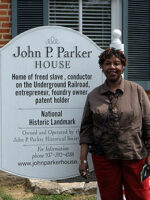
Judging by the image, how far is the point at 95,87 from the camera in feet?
12.9

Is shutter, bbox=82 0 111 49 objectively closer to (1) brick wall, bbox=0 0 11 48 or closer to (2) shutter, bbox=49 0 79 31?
(2) shutter, bbox=49 0 79 31

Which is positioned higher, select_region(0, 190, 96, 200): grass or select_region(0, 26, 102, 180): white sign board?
select_region(0, 26, 102, 180): white sign board

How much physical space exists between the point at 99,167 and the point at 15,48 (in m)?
1.25

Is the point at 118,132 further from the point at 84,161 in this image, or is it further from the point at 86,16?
the point at 86,16

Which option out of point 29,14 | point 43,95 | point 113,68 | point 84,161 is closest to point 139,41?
point 29,14

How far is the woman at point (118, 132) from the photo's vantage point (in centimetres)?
334

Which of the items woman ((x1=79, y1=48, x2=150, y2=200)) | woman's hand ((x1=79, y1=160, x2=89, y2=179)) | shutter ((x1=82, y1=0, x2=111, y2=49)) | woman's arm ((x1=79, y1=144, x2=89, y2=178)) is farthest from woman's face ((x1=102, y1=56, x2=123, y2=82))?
shutter ((x1=82, y1=0, x2=111, y2=49))

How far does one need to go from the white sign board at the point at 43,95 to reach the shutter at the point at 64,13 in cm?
176

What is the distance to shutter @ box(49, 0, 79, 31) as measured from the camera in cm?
559

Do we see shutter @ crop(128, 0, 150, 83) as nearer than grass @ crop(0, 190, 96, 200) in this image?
No

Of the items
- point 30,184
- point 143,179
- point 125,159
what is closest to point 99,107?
point 125,159

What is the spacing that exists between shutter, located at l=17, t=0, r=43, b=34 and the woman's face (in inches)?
82.8

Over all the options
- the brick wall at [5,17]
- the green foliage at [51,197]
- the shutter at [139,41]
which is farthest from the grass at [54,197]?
the brick wall at [5,17]

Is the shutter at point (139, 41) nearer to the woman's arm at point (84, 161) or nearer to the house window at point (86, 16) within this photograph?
the house window at point (86, 16)
